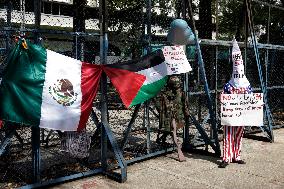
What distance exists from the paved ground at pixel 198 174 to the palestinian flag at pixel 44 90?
3.78ft

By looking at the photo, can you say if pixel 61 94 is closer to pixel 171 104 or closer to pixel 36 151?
pixel 36 151

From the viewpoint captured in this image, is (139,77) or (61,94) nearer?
(61,94)

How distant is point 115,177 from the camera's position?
5.84m

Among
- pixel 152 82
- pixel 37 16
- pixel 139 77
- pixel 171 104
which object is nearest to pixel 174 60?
pixel 152 82

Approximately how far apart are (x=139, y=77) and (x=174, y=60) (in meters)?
1.05

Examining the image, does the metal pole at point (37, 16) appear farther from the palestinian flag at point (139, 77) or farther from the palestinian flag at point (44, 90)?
the palestinian flag at point (139, 77)

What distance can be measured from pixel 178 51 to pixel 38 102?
3012 mm

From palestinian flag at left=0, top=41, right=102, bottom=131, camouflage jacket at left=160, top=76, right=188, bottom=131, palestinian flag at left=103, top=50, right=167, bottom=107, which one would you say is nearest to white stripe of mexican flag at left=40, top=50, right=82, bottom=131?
palestinian flag at left=0, top=41, right=102, bottom=131

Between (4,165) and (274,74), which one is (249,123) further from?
(274,74)

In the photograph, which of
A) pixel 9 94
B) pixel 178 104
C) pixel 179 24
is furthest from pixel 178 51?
pixel 9 94

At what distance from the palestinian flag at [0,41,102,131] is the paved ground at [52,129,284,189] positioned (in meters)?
1.15

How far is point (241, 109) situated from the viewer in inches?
273

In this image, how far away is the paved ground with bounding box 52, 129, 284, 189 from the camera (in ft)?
18.5

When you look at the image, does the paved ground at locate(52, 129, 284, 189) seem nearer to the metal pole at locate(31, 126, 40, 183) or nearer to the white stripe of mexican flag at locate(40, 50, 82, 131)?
the metal pole at locate(31, 126, 40, 183)
